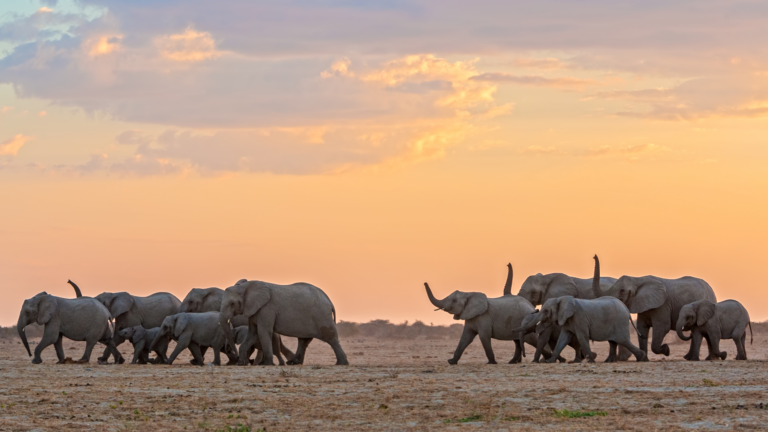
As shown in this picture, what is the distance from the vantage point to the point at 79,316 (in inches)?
1228

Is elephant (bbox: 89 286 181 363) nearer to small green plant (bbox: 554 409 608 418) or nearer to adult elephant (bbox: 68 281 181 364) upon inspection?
adult elephant (bbox: 68 281 181 364)

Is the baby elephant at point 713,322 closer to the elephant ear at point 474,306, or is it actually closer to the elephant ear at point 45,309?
the elephant ear at point 474,306

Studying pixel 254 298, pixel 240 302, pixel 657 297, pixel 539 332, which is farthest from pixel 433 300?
pixel 657 297

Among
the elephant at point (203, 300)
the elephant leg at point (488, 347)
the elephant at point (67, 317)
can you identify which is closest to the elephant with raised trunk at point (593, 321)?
the elephant leg at point (488, 347)

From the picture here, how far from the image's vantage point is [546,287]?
35.0 metres

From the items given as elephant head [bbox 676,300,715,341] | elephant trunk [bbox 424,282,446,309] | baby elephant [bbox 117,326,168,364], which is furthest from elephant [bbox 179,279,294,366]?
elephant head [bbox 676,300,715,341]

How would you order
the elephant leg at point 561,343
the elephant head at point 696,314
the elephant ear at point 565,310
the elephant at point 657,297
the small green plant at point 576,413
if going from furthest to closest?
1. the elephant at point 657,297
2. the elephant head at point 696,314
3. the elephant leg at point 561,343
4. the elephant ear at point 565,310
5. the small green plant at point 576,413

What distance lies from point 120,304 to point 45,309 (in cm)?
427

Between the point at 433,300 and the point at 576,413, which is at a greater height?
the point at 433,300

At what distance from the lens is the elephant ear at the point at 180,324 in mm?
29797

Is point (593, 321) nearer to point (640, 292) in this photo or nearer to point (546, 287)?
point (640, 292)

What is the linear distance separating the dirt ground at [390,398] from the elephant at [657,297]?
23.7 ft

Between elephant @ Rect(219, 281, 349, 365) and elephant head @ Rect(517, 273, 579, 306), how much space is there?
772cm

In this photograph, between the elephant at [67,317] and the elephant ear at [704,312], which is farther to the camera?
the elephant ear at [704,312]
